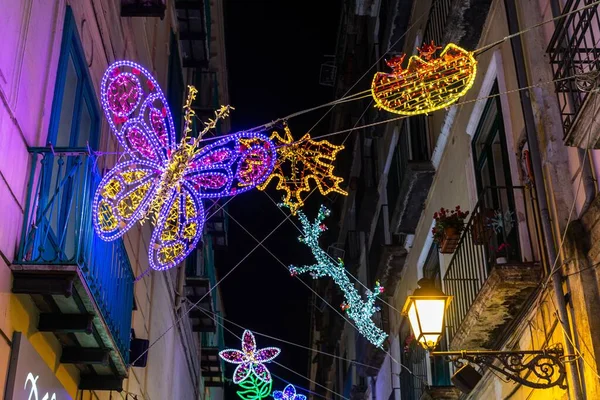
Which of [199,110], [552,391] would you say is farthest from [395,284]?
[552,391]

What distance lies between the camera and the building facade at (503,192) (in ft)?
23.3

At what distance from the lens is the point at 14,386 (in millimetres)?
5887

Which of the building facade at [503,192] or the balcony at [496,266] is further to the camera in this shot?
the balcony at [496,266]

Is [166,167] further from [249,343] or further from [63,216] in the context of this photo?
[249,343]

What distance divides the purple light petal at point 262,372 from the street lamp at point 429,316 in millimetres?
9442

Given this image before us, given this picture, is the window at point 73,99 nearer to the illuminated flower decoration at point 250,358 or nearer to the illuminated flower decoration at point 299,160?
the illuminated flower decoration at point 299,160

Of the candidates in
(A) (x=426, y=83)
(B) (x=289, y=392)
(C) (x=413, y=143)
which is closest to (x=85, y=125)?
(A) (x=426, y=83)

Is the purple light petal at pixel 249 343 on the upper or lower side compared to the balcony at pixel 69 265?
upper

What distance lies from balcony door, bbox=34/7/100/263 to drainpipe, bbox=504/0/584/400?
4.06 metres

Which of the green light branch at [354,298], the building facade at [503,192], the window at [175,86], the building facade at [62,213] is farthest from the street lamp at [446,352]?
the window at [175,86]

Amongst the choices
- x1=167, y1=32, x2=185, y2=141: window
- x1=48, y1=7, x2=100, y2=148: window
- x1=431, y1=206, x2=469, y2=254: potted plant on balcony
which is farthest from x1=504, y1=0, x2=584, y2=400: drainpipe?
x1=167, y1=32, x2=185, y2=141: window

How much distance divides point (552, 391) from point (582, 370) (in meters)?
0.92

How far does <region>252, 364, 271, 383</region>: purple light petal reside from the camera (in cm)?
1695

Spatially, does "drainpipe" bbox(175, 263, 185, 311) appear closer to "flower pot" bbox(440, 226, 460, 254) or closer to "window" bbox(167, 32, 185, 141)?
"window" bbox(167, 32, 185, 141)
